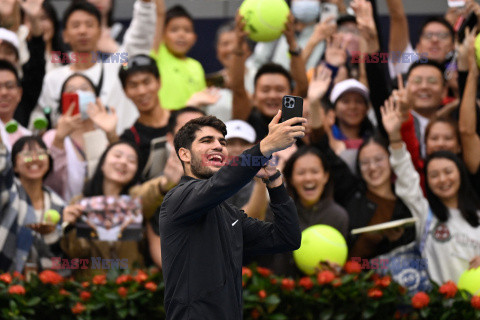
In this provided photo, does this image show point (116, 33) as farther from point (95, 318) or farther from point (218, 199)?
point (218, 199)

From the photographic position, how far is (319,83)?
6.70 meters

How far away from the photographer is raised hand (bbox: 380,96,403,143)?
619 centimetres

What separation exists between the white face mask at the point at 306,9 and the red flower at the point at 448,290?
2.93m

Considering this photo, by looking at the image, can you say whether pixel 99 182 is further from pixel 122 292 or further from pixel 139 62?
pixel 139 62

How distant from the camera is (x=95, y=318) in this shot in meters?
5.66

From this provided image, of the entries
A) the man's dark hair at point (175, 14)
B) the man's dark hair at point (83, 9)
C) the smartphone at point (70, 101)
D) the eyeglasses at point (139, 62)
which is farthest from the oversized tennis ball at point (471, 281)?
the man's dark hair at point (83, 9)

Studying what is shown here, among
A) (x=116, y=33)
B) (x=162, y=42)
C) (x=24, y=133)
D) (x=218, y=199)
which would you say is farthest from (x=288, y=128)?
(x=116, y=33)

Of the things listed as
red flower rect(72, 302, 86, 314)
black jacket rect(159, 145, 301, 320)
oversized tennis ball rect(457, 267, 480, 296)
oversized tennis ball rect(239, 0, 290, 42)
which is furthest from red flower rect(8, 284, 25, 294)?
oversized tennis ball rect(457, 267, 480, 296)

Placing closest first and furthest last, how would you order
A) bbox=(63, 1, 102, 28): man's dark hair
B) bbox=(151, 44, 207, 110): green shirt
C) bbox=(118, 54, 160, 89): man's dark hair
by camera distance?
bbox=(118, 54, 160, 89): man's dark hair < bbox=(63, 1, 102, 28): man's dark hair < bbox=(151, 44, 207, 110): green shirt

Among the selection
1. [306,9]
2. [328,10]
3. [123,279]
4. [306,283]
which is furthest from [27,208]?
[328,10]

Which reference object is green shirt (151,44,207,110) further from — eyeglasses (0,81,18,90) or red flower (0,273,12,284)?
red flower (0,273,12,284)

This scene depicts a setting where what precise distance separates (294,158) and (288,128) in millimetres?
2913

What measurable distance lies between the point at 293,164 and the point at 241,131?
0.48m

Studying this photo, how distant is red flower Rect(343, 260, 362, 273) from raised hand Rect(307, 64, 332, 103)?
1.41 metres
